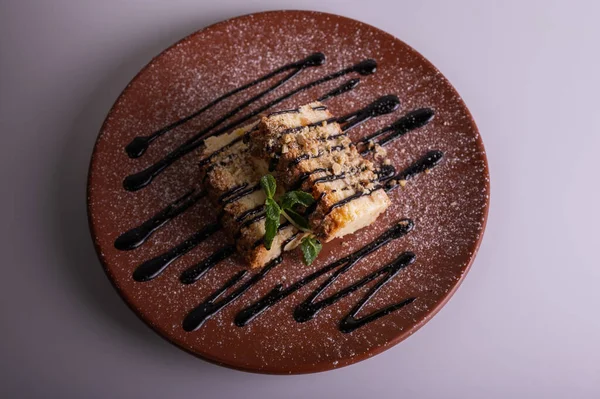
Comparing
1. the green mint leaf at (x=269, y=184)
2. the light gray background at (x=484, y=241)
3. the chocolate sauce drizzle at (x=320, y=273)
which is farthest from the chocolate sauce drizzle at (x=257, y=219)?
the light gray background at (x=484, y=241)

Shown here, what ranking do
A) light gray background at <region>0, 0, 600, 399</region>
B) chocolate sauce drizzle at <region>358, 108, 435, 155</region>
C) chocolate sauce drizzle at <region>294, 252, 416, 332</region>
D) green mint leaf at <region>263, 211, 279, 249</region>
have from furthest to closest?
chocolate sauce drizzle at <region>358, 108, 435, 155</region>
light gray background at <region>0, 0, 600, 399</region>
chocolate sauce drizzle at <region>294, 252, 416, 332</region>
green mint leaf at <region>263, 211, 279, 249</region>

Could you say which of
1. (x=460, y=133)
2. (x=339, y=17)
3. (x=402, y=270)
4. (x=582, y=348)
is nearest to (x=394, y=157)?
(x=460, y=133)

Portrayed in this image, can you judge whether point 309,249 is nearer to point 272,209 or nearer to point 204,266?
point 272,209

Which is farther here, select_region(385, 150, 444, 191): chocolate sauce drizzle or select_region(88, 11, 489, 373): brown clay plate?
select_region(385, 150, 444, 191): chocolate sauce drizzle

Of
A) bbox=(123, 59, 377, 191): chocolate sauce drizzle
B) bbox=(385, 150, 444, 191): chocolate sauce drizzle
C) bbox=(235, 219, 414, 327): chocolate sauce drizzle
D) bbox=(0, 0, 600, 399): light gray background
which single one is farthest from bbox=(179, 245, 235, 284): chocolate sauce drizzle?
bbox=(385, 150, 444, 191): chocolate sauce drizzle

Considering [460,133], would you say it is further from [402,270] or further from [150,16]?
[150,16]

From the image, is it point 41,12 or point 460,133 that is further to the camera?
point 41,12

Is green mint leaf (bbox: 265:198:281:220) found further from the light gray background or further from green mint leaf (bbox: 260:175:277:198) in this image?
the light gray background

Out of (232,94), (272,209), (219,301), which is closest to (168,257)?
(219,301)
